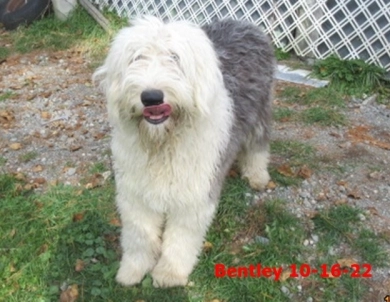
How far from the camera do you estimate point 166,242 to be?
275 centimetres

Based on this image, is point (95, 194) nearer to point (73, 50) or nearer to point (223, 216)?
point (223, 216)

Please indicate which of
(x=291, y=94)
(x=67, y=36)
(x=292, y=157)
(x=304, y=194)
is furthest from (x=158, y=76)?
(x=67, y=36)

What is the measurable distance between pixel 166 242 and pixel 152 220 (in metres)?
0.17

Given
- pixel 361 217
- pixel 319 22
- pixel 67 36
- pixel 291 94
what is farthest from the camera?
pixel 67 36

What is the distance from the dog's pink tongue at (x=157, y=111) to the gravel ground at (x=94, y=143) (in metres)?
1.65

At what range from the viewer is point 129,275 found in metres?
2.78

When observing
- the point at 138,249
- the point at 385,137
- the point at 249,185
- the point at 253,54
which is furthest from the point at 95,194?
the point at 385,137

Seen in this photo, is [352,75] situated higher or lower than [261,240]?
lower

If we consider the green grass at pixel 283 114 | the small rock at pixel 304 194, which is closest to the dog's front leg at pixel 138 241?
the small rock at pixel 304 194

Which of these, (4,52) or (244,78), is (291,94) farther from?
(4,52)

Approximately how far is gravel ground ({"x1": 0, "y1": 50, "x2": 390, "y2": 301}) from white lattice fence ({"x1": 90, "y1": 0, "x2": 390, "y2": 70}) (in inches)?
28.1

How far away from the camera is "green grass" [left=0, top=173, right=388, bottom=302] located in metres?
2.75

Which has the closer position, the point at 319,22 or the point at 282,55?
the point at 319,22

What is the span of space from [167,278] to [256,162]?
3.94 ft
